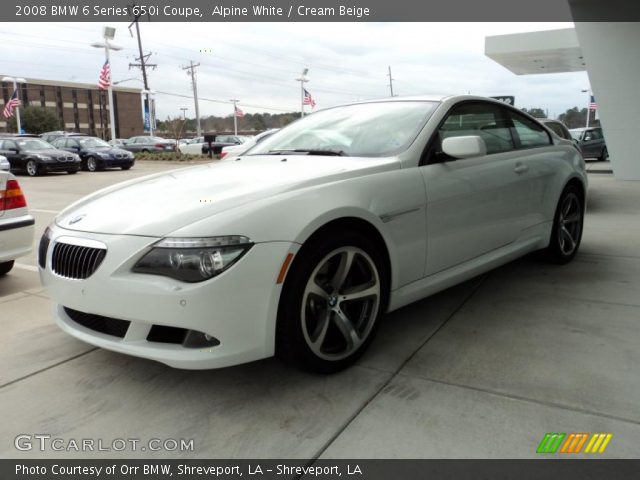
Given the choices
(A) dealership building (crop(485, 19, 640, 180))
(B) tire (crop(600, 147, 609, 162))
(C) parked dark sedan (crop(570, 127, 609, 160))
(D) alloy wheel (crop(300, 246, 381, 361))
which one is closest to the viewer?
(D) alloy wheel (crop(300, 246, 381, 361))

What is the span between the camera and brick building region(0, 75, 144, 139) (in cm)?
9381

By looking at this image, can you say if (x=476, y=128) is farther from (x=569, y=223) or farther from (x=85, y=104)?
(x=85, y=104)


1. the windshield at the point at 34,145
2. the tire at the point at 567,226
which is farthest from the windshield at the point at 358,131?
the windshield at the point at 34,145

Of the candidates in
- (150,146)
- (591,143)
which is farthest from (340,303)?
(150,146)

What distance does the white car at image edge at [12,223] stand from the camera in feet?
14.7

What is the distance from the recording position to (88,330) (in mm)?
2723

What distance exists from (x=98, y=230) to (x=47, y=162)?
17.4 m

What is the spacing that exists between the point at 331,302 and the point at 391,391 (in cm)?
54

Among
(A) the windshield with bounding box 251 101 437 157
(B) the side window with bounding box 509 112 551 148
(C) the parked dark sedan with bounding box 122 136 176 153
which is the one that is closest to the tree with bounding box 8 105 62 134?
(C) the parked dark sedan with bounding box 122 136 176 153

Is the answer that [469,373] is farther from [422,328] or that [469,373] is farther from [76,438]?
[76,438]

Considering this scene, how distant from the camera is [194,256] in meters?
2.35

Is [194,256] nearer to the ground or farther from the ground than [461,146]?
nearer to the ground

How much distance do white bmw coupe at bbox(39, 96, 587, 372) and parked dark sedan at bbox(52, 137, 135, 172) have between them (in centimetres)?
1803

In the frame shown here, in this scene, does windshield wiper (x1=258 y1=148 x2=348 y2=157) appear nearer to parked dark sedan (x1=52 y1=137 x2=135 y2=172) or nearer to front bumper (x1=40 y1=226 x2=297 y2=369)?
front bumper (x1=40 y1=226 x2=297 y2=369)
